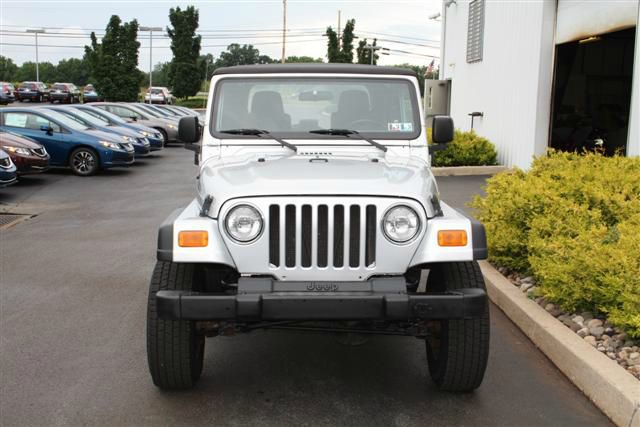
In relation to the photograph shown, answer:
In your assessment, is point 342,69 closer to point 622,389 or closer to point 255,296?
point 255,296

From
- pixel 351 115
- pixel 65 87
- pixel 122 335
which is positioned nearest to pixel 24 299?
pixel 122 335

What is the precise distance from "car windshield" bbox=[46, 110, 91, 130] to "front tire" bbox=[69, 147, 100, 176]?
26.7 inches

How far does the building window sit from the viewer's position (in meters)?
18.7

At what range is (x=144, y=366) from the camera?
5.04 metres

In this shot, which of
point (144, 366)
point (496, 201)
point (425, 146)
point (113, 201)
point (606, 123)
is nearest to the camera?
point (144, 366)

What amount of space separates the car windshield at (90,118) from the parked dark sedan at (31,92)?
144ft

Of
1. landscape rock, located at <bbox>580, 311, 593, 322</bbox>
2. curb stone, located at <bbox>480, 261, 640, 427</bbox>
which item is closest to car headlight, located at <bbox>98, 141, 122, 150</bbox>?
curb stone, located at <bbox>480, 261, 640, 427</bbox>

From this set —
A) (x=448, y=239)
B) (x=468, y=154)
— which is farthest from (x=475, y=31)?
(x=448, y=239)

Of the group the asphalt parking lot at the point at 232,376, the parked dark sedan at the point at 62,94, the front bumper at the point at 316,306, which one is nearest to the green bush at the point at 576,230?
the asphalt parking lot at the point at 232,376

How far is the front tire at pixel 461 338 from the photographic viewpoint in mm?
4238

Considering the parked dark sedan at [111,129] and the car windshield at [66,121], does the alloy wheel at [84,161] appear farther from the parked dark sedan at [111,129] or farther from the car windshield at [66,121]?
the parked dark sedan at [111,129]

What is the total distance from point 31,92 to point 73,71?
65217 millimetres

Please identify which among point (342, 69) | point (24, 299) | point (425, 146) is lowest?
point (24, 299)

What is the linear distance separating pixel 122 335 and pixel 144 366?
812 mm
